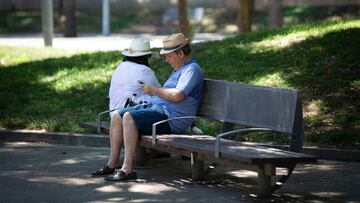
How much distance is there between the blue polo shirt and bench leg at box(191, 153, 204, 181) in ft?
1.83

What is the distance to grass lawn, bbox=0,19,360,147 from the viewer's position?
35.5 ft

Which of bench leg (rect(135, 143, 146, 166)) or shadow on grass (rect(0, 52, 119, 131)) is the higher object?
shadow on grass (rect(0, 52, 119, 131))

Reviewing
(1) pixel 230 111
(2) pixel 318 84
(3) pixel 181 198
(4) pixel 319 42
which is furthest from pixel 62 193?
(4) pixel 319 42

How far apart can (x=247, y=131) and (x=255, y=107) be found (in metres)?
0.37

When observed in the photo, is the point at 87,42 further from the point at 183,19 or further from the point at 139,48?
the point at 139,48

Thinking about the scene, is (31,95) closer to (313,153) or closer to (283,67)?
(283,67)

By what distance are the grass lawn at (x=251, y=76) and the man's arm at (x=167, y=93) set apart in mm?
2257

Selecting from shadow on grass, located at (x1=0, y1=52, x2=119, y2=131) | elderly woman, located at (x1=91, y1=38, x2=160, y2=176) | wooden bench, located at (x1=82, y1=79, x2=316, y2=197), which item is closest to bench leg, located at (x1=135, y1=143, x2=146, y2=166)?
wooden bench, located at (x1=82, y1=79, x2=316, y2=197)

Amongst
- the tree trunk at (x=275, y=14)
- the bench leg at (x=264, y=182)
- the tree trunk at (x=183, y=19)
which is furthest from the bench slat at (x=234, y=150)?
the tree trunk at (x=275, y=14)

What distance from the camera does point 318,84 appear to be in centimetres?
1156

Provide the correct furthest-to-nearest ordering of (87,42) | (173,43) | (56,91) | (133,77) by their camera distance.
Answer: (87,42) < (56,91) < (133,77) < (173,43)

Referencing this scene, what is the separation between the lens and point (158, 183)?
8.38 meters

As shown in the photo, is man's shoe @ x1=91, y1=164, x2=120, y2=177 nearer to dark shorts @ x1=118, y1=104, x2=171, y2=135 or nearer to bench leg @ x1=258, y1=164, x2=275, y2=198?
dark shorts @ x1=118, y1=104, x2=171, y2=135

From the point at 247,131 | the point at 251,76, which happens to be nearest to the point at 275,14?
the point at 251,76
